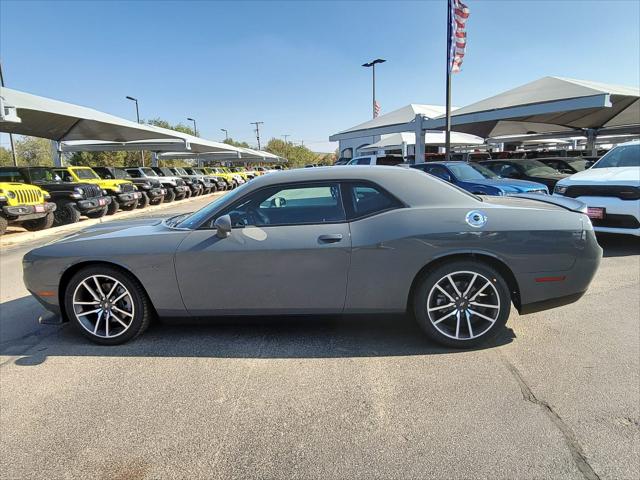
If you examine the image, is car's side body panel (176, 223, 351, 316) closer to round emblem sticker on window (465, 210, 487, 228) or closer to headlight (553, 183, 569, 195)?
round emblem sticker on window (465, 210, 487, 228)

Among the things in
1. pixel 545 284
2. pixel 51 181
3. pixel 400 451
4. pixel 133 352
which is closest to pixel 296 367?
pixel 400 451

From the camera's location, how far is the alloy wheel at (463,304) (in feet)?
10.9

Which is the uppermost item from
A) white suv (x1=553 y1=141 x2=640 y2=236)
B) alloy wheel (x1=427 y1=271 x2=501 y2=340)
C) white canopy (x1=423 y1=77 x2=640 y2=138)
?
white canopy (x1=423 y1=77 x2=640 y2=138)

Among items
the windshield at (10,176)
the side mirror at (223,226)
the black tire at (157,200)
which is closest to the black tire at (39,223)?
the windshield at (10,176)

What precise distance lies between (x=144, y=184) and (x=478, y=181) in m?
14.4

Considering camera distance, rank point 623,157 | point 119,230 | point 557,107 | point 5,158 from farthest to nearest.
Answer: point 5,158, point 557,107, point 623,157, point 119,230

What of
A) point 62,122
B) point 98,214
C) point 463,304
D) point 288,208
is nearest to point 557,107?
point 463,304

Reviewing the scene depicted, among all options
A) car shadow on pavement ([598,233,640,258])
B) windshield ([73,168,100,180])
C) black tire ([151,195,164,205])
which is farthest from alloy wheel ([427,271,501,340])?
black tire ([151,195,164,205])

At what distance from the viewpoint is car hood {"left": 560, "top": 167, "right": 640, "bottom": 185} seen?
6532 mm

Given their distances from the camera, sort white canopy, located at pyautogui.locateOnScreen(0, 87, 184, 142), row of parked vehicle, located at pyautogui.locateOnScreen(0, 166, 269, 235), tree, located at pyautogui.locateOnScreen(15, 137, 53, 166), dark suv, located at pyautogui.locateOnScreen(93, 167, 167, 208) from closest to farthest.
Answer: row of parked vehicle, located at pyautogui.locateOnScreen(0, 166, 269, 235) < white canopy, located at pyautogui.locateOnScreen(0, 87, 184, 142) < dark suv, located at pyautogui.locateOnScreen(93, 167, 167, 208) < tree, located at pyautogui.locateOnScreen(15, 137, 53, 166)

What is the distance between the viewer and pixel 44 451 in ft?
7.68

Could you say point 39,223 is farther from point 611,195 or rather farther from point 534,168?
point 534,168

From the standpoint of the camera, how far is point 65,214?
1225 centimetres

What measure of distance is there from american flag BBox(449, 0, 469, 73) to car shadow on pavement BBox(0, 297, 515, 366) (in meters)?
13.0
